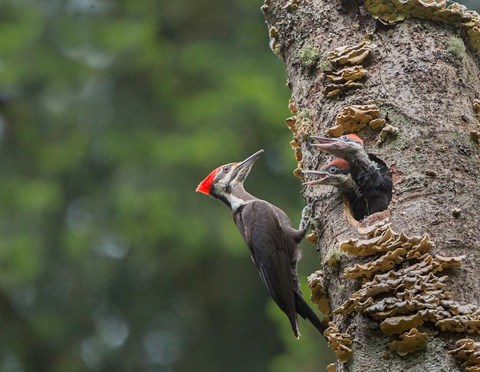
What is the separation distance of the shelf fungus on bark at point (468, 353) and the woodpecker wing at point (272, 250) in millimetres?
1503

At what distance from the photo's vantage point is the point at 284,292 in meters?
4.75

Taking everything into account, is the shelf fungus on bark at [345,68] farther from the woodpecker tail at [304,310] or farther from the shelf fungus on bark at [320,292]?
the woodpecker tail at [304,310]

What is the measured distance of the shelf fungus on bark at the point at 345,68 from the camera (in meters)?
3.88

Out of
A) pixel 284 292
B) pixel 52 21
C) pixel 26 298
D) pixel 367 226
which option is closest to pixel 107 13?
pixel 52 21

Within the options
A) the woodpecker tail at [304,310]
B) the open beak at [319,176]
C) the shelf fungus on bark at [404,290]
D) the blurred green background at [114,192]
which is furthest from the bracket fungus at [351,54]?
the blurred green background at [114,192]

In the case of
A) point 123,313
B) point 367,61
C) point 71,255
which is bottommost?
point 123,313

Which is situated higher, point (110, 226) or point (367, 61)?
point (367, 61)

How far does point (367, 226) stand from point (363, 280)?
25 cm

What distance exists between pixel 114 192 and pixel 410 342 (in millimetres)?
7558

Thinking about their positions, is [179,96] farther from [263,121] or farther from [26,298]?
[26,298]

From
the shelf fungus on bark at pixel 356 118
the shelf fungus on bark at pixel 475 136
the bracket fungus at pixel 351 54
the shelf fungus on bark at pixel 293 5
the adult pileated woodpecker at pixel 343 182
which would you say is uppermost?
the shelf fungus on bark at pixel 293 5

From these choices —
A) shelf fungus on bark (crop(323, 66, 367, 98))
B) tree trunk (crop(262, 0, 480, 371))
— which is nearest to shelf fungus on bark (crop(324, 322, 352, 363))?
tree trunk (crop(262, 0, 480, 371))

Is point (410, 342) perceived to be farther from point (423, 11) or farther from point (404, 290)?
point (423, 11)

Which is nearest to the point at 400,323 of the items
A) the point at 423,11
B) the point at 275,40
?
the point at 423,11
